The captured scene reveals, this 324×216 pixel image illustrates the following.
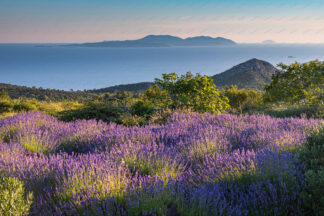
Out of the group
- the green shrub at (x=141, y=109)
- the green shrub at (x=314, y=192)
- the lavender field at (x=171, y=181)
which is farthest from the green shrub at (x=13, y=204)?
the green shrub at (x=141, y=109)

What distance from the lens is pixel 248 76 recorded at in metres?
79.6

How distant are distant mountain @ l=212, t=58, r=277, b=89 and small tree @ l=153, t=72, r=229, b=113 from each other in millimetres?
61132

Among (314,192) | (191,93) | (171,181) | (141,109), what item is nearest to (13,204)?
(171,181)

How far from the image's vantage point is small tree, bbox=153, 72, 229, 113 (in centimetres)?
919

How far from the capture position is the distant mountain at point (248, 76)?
72812 millimetres

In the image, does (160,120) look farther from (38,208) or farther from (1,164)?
(38,208)

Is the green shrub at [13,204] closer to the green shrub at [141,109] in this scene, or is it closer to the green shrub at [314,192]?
the green shrub at [314,192]

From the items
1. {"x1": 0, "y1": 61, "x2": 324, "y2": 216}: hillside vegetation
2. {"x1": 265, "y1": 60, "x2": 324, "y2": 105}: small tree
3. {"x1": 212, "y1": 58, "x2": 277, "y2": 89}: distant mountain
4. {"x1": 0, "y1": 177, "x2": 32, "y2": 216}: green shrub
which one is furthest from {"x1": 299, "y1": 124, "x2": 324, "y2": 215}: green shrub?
{"x1": 212, "y1": 58, "x2": 277, "y2": 89}: distant mountain

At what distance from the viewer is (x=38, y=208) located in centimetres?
243

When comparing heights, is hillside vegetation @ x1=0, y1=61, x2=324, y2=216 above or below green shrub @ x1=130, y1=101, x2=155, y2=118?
above

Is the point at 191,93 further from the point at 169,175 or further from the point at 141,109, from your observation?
the point at 169,175

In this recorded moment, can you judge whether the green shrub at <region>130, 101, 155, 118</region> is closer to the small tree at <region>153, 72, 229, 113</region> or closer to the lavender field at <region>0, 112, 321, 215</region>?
the small tree at <region>153, 72, 229, 113</region>

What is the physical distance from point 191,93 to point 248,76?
74917 mm

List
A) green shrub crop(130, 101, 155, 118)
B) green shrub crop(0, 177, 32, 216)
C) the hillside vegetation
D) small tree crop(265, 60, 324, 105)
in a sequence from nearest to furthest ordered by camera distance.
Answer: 1. green shrub crop(0, 177, 32, 216)
2. the hillside vegetation
3. green shrub crop(130, 101, 155, 118)
4. small tree crop(265, 60, 324, 105)
